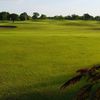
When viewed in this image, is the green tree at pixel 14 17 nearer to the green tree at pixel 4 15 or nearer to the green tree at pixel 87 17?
the green tree at pixel 4 15

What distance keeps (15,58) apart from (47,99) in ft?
30.2

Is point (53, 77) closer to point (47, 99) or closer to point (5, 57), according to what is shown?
point (47, 99)

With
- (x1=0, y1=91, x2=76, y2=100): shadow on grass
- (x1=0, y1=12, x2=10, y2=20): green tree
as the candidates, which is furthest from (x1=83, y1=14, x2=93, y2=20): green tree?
(x1=0, y1=91, x2=76, y2=100): shadow on grass

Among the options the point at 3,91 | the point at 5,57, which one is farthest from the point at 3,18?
the point at 3,91

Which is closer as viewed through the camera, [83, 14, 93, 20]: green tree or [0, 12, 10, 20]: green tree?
[0, 12, 10, 20]: green tree

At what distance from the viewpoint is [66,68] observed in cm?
1467

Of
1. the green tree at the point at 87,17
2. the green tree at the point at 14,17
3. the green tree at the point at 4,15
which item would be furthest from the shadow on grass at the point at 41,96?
the green tree at the point at 87,17

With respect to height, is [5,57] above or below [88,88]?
below

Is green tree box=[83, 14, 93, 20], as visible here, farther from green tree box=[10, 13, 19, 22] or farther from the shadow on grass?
the shadow on grass

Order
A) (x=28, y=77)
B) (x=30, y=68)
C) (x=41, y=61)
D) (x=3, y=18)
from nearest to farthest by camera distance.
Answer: (x=28, y=77) → (x=30, y=68) → (x=41, y=61) → (x=3, y=18)

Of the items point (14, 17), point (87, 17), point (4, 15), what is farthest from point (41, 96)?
point (87, 17)

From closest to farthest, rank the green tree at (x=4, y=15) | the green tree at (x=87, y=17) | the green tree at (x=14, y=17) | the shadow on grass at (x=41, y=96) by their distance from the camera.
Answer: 1. the shadow on grass at (x=41, y=96)
2. the green tree at (x=14, y=17)
3. the green tree at (x=4, y=15)
4. the green tree at (x=87, y=17)

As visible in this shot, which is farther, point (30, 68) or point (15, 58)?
point (15, 58)

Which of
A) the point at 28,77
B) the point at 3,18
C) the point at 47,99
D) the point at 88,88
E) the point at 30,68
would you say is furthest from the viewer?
the point at 3,18
